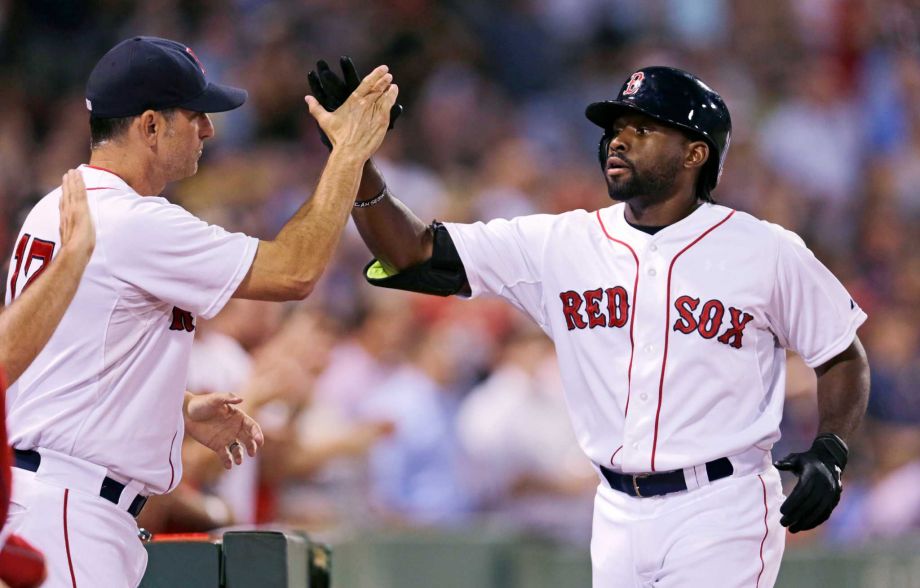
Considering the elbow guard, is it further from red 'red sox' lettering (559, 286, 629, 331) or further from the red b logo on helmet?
the red b logo on helmet

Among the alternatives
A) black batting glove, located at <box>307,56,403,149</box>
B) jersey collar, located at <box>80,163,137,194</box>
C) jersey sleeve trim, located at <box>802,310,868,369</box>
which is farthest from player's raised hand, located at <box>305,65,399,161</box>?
jersey sleeve trim, located at <box>802,310,868,369</box>

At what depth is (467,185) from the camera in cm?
1071

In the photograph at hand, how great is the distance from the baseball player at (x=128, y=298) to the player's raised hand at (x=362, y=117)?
0.07 metres

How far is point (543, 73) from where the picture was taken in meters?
12.0

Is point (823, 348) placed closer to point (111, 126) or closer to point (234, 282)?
point (234, 282)

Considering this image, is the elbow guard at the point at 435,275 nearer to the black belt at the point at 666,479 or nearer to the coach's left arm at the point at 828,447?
the black belt at the point at 666,479

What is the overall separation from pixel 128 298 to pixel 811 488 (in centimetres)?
200

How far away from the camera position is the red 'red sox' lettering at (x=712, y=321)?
4387 mm

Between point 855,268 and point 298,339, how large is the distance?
452 cm

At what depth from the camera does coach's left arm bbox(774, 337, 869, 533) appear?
4270 millimetres

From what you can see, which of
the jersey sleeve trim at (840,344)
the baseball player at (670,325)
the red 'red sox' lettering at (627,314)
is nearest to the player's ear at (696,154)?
the baseball player at (670,325)

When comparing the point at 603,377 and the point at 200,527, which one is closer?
the point at 603,377

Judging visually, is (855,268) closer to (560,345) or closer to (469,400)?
(469,400)

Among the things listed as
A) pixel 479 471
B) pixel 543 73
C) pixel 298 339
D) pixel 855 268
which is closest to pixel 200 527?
pixel 298 339
